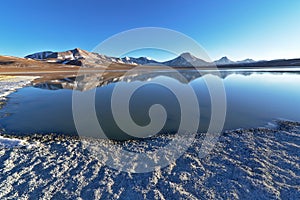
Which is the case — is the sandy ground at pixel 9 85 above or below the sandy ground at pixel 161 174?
above

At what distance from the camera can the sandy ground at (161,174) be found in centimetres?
389

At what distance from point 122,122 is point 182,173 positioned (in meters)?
4.87

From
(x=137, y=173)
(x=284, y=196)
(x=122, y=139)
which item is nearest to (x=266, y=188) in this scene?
(x=284, y=196)

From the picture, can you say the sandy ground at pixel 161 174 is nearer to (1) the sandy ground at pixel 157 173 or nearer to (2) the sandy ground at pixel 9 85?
(1) the sandy ground at pixel 157 173

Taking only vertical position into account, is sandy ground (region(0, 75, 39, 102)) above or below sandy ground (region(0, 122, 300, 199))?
above

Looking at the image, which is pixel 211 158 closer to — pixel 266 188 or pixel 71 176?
pixel 266 188

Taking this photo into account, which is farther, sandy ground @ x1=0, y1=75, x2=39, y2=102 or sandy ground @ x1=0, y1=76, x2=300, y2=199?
sandy ground @ x1=0, y1=75, x2=39, y2=102

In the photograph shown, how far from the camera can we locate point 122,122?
8727 mm

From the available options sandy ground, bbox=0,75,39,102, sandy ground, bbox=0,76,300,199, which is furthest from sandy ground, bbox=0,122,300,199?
sandy ground, bbox=0,75,39,102

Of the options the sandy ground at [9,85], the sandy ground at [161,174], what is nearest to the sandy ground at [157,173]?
the sandy ground at [161,174]

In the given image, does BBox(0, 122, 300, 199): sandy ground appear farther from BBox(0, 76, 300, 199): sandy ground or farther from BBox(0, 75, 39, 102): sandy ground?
BBox(0, 75, 39, 102): sandy ground

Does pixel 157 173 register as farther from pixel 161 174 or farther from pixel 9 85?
pixel 9 85

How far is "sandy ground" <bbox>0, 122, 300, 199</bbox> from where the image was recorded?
12.8 feet

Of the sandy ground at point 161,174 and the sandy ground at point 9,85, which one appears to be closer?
the sandy ground at point 161,174
